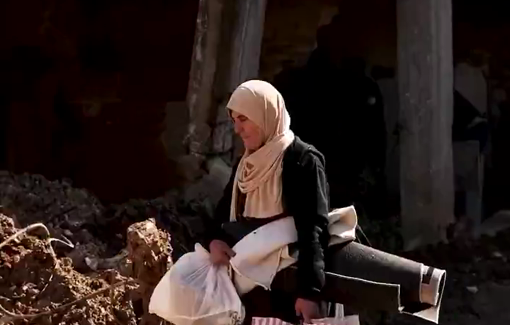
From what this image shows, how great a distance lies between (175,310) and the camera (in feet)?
8.13

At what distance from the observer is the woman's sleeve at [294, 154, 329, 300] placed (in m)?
2.34

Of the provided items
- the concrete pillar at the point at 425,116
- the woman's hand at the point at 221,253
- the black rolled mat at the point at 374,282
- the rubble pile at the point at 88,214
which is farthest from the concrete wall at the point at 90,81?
the black rolled mat at the point at 374,282

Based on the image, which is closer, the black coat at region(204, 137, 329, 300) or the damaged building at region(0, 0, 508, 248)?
the black coat at region(204, 137, 329, 300)

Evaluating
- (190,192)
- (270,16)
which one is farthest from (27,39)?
(190,192)

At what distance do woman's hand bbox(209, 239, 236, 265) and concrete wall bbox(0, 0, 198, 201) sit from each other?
179 inches

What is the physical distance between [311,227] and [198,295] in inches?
14.2

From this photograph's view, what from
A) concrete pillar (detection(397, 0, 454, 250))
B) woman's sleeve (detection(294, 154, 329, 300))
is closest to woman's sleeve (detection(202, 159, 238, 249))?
woman's sleeve (detection(294, 154, 329, 300))

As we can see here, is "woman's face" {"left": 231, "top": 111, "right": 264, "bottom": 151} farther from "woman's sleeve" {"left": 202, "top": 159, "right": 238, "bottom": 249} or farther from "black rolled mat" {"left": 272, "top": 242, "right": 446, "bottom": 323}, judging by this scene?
"black rolled mat" {"left": 272, "top": 242, "right": 446, "bottom": 323}

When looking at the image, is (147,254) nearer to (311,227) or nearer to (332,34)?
(311,227)

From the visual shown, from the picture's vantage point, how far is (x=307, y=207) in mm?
2375

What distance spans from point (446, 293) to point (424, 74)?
45.5 inches

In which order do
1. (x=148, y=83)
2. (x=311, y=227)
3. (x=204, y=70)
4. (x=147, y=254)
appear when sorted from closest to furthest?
(x=311, y=227) → (x=147, y=254) → (x=204, y=70) → (x=148, y=83)

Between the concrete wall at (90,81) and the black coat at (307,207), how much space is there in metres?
4.62

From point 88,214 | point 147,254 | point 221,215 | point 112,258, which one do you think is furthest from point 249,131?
point 88,214
